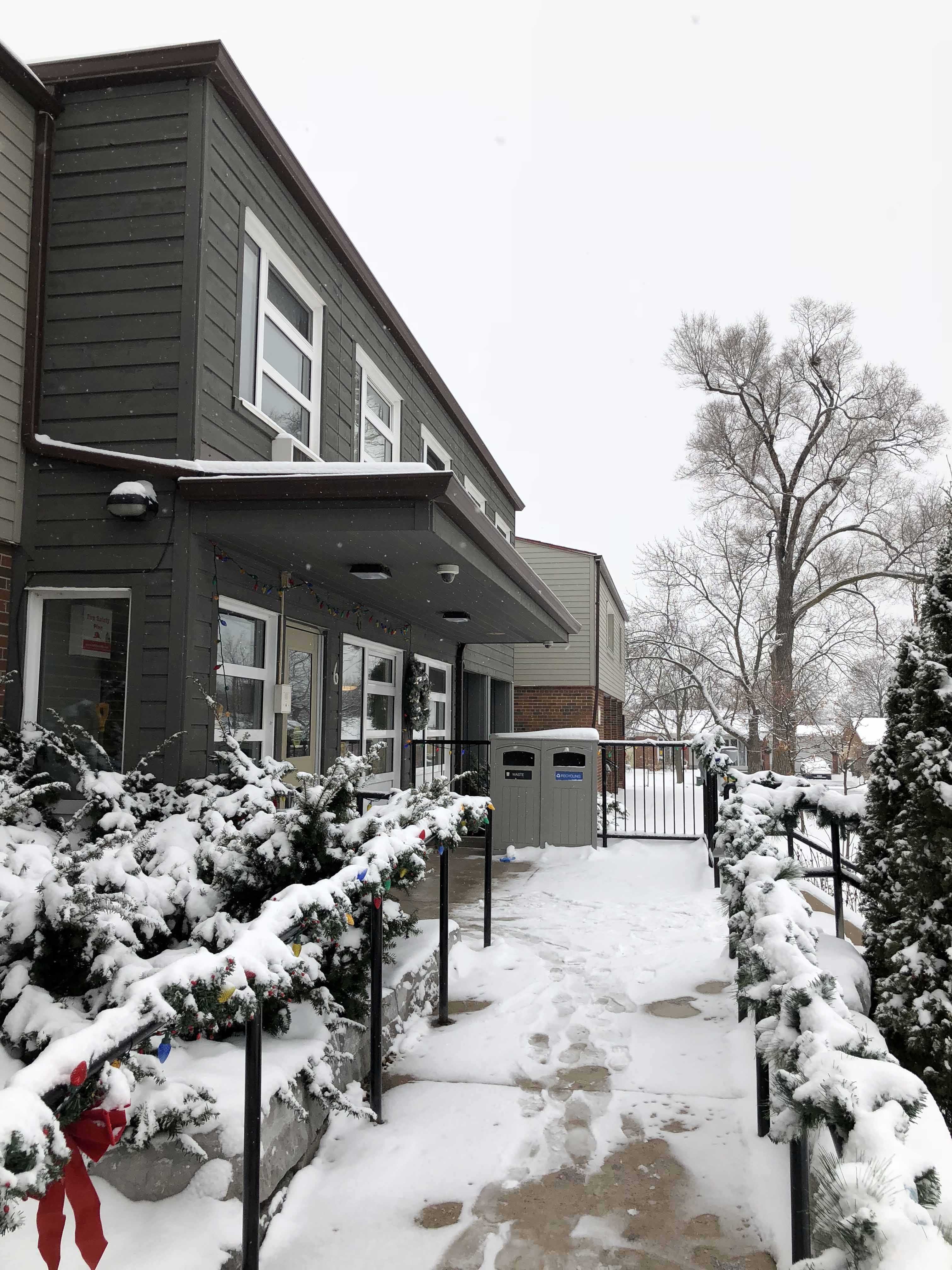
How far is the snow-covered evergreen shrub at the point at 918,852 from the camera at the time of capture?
297 centimetres

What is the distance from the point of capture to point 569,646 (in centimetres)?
1881

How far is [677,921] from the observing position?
6.48 metres

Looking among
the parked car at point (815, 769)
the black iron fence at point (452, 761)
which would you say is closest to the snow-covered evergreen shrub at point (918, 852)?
the black iron fence at point (452, 761)

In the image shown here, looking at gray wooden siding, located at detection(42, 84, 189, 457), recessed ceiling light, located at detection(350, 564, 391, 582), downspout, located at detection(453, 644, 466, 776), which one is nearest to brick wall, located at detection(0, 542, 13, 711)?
gray wooden siding, located at detection(42, 84, 189, 457)

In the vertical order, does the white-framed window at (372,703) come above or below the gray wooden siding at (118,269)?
below

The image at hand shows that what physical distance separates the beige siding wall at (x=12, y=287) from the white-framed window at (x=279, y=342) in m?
1.35

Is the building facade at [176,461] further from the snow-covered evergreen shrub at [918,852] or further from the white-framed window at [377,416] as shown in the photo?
the snow-covered evergreen shrub at [918,852]

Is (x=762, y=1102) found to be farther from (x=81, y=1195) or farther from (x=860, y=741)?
(x=860, y=741)

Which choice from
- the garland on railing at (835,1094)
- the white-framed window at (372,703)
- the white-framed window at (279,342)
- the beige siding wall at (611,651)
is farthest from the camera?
the beige siding wall at (611,651)

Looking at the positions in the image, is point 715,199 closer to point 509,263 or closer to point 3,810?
point 509,263

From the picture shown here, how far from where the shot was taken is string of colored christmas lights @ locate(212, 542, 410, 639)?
562 cm

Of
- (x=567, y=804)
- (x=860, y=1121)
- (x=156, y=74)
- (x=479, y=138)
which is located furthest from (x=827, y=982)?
(x=479, y=138)

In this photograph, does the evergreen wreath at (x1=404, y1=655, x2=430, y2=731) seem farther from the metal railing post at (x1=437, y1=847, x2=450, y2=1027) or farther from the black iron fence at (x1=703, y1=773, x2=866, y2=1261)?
the metal railing post at (x1=437, y1=847, x2=450, y2=1027)

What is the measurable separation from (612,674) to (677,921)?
1594 cm
